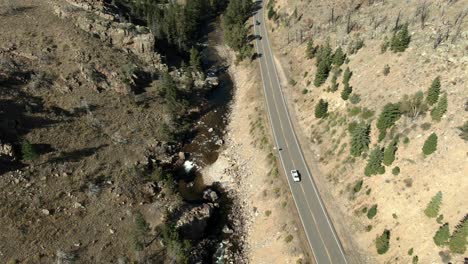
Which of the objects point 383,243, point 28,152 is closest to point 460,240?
point 383,243

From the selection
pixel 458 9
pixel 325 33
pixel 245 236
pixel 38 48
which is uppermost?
pixel 458 9

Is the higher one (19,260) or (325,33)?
(325,33)

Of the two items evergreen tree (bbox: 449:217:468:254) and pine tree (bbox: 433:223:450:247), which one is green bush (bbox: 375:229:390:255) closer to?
pine tree (bbox: 433:223:450:247)

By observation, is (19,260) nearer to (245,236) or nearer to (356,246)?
(245,236)

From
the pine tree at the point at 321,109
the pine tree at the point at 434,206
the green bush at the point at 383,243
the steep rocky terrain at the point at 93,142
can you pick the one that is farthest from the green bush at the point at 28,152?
the pine tree at the point at 434,206

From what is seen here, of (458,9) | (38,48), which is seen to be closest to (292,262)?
(458,9)

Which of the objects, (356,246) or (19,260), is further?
(356,246)

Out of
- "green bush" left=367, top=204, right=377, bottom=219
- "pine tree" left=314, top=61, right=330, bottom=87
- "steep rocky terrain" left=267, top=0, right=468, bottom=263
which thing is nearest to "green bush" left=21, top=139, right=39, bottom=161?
"steep rocky terrain" left=267, top=0, right=468, bottom=263
